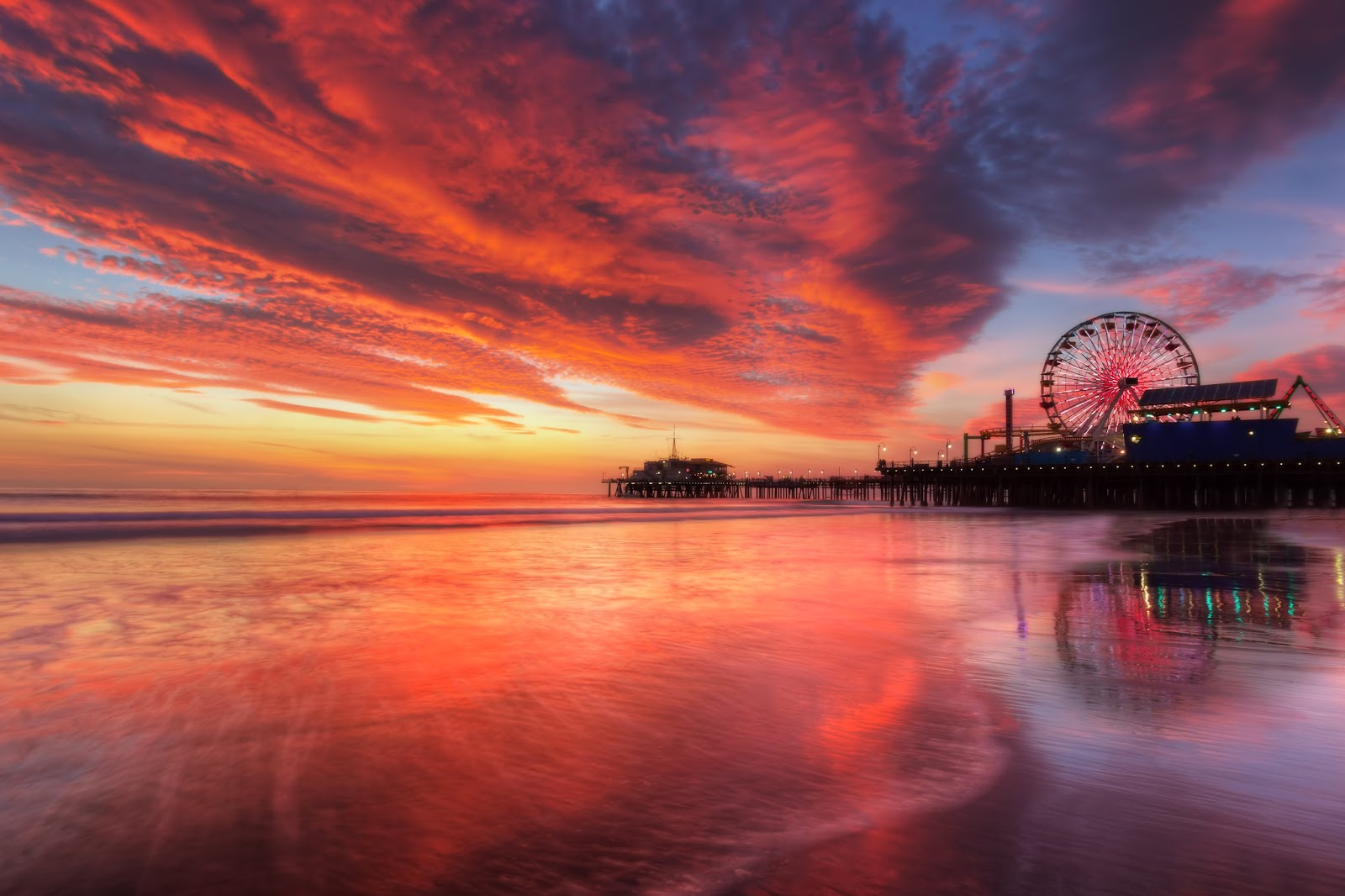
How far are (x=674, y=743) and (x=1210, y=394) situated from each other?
84.7m

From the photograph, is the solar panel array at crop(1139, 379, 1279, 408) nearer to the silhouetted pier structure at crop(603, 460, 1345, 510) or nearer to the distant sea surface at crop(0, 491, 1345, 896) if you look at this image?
the silhouetted pier structure at crop(603, 460, 1345, 510)

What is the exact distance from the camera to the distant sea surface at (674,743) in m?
2.99

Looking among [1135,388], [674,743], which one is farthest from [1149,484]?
[674,743]

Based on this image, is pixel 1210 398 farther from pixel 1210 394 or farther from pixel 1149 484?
pixel 1149 484

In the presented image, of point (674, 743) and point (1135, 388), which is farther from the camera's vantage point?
point (1135, 388)

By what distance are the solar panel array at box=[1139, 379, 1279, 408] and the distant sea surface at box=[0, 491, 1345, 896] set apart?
7139cm

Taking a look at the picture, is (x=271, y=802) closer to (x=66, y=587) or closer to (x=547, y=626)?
(x=547, y=626)

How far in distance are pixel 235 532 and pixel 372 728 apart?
95.8 feet

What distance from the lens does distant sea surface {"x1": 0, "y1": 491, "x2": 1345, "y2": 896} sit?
9.81 ft

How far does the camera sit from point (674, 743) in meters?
4.67

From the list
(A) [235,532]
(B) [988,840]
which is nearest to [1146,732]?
(B) [988,840]

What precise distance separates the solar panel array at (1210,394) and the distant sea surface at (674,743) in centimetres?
7139

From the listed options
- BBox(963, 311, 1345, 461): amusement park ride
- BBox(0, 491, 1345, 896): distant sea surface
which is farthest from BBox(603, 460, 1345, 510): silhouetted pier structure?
BBox(0, 491, 1345, 896): distant sea surface

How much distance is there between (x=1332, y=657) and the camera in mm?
6945
